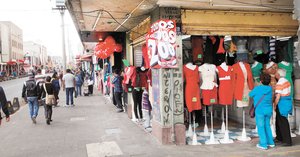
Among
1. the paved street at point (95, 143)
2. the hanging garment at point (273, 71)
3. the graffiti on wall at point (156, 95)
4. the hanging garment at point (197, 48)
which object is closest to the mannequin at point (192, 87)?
the hanging garment at point (197, 48)

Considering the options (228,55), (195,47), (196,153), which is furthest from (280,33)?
(196,153)

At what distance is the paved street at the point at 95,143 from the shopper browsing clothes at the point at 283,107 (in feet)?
1.01

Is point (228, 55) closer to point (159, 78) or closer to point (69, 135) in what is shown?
point (159, 78)

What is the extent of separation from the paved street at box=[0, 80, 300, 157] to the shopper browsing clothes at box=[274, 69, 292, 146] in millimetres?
308

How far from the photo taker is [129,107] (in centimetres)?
1163

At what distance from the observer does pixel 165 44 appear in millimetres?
7273

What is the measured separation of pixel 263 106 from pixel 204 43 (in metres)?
2.74

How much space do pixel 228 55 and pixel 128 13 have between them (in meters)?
3.20

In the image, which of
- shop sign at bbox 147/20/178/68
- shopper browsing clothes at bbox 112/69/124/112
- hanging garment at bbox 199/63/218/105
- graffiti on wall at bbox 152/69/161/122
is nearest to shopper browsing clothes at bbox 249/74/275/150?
hanging garment at bbox 199/63/218/105

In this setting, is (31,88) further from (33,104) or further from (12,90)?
(12,90)

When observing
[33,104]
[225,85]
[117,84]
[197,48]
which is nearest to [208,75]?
[225,85]

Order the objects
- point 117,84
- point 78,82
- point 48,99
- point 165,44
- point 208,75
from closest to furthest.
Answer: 1. point 165,44
2. point 208,75
3. point 48,99
4. point 117,84
5. point 78,82

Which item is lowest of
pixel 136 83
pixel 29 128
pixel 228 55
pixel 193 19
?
pixel 29 128

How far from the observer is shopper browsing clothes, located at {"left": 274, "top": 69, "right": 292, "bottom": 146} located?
23.0 ft
